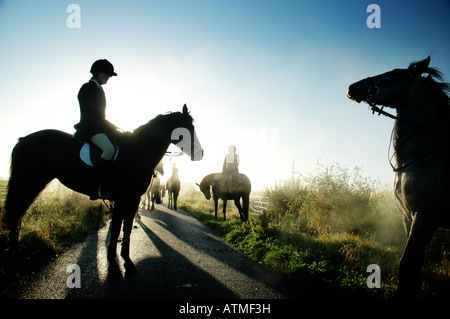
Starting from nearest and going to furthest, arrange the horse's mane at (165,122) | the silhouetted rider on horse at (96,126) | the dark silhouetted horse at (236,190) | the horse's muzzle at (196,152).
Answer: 1. the silhouetted rider on horse at (96,126)
2. the horse's mane at (165,122)
3. the horse's muzzle at (196,152)
4. the dark silhouetted horse at (236,190)

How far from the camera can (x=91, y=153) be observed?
4.00 m

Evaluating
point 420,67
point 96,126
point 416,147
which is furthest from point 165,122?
point 420,67

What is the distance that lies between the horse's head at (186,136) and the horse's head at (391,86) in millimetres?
3703

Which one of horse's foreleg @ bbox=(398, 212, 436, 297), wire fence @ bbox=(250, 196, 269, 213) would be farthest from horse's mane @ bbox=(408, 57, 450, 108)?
wire fence @ bbox=(250, 196, 269, 213)

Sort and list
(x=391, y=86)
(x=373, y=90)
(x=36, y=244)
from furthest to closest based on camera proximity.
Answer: (x=36, y=244) → (x=373, y=90) → (x=391, y=86)

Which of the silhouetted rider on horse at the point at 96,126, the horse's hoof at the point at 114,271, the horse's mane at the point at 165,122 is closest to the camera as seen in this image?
the horse's hoof at the point at 114,271

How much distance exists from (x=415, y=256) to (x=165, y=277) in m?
3.72

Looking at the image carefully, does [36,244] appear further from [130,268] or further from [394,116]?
[394,116]

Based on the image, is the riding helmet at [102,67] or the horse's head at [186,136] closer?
the riding helmet at [102,67]

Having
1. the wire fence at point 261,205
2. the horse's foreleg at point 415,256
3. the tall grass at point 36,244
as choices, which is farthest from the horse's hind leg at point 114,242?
the wire fence at point 261,205

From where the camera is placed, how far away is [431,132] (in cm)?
316

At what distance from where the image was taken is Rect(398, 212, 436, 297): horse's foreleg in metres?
2.80

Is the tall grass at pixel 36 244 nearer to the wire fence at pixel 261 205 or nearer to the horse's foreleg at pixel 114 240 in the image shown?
the horse's foreleg at pixel 114 240

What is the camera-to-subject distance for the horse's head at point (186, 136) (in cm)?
508
